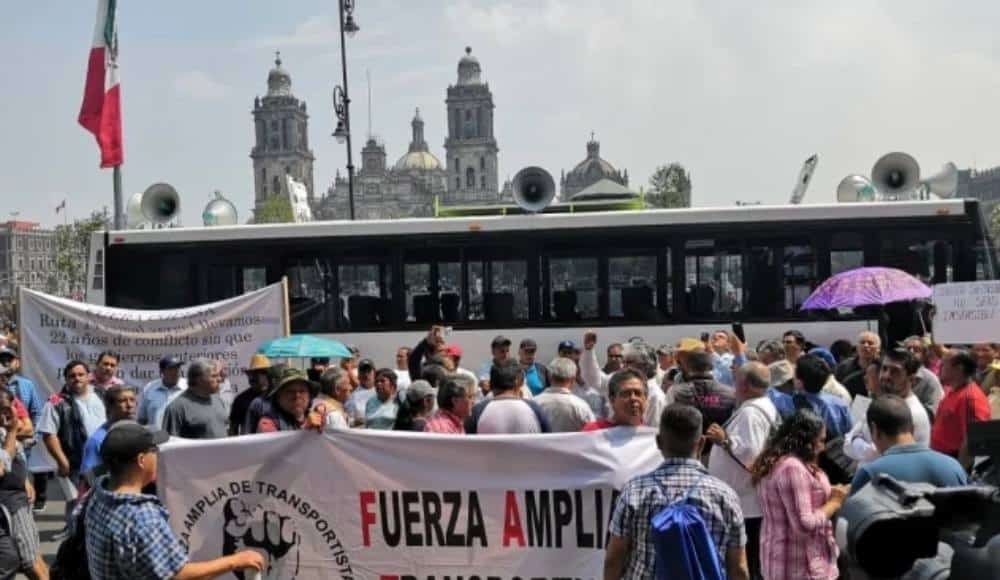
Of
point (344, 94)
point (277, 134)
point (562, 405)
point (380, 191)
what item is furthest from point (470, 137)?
point (562, 405)

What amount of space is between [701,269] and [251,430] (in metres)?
8.78

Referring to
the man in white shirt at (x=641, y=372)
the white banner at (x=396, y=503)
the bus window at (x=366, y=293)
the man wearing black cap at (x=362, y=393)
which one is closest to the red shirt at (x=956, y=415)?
the man in white shirt at (x=641, y=372)

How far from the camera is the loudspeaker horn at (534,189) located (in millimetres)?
15945

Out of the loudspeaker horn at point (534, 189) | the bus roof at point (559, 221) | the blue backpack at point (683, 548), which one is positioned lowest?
the blue backpack at point (683, 548)

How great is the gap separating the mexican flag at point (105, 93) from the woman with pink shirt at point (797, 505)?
1406 centimetres

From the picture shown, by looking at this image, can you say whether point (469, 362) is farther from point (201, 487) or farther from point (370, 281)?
point (201, 487)

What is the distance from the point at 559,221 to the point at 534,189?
600 mm

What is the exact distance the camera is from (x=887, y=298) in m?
12.6

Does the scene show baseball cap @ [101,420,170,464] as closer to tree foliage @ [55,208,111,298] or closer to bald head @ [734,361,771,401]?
bald head @ [734,361,771,401]

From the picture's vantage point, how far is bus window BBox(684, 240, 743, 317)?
15.4 meters

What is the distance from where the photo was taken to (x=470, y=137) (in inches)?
7756

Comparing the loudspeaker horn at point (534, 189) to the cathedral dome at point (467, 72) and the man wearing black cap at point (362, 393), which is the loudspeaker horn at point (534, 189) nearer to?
the man wearing black cap at point (362, 393)

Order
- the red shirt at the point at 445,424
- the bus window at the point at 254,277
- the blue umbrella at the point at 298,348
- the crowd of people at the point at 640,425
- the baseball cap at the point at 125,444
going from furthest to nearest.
Answer: the bus window at the point at 254,277 < the blue umbrella at the point at 298,348 < the red shirt at the point at 445,424 < the crowd of people at the point at 640,425 < the baseball cap at the point at 125,444

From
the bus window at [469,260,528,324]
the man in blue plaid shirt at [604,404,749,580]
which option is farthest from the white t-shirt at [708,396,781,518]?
the bus window at [469,260,528,324]
